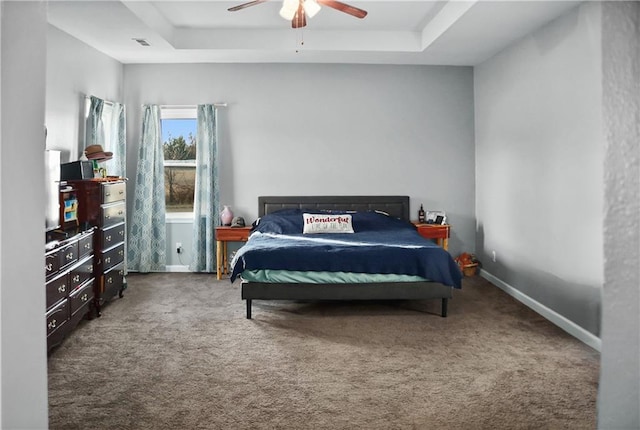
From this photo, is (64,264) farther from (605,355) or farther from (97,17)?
(605,355)

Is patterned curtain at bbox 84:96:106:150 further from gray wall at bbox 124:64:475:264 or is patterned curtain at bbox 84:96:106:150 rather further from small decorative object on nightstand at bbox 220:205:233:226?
small decorative object on nightstand at bbox 220:205:233:226

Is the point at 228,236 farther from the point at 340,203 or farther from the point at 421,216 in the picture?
the point at 421,216

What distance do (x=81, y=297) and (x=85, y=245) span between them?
0.42 m

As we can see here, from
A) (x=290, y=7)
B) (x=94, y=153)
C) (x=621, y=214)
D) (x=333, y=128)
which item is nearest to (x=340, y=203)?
(x=333, y=128)

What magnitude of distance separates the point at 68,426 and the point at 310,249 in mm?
2388

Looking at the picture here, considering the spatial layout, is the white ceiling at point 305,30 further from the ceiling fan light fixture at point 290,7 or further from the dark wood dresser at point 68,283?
the dark wood dresser at point 68,283

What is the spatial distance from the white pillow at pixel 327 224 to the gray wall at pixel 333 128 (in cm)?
82

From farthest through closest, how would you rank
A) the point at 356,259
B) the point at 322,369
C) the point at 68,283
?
the point at 356,259 < the point at 68,283 < the point at 322,369

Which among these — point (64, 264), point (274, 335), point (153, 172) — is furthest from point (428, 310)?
point (153, 172)

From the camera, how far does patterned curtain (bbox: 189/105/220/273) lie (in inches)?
244

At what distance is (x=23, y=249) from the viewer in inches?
51.3

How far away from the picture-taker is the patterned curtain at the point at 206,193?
6.21 meters

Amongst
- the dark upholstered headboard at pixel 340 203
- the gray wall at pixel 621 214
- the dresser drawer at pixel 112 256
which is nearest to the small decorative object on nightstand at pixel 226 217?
the dark upholstered headboard at pixel 340 203

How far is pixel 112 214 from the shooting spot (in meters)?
4.77
